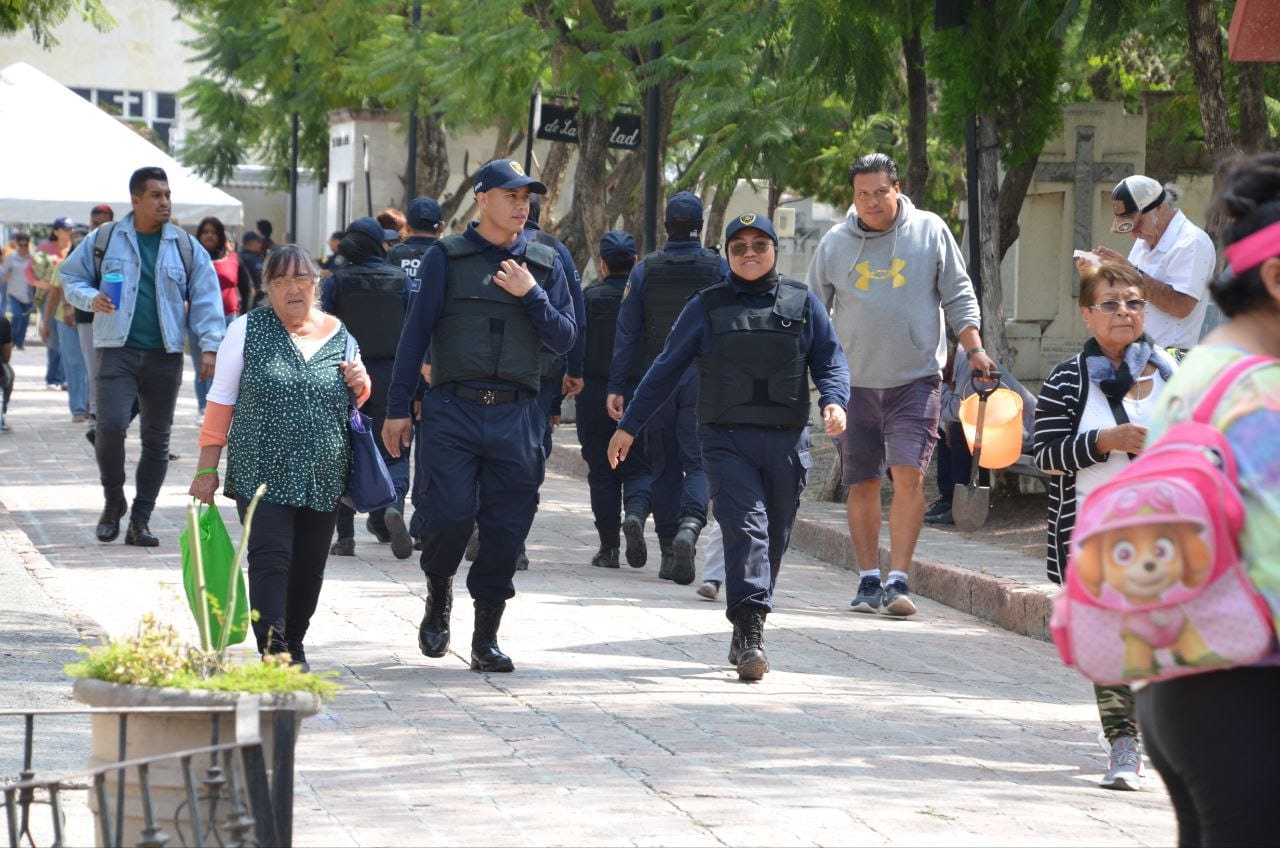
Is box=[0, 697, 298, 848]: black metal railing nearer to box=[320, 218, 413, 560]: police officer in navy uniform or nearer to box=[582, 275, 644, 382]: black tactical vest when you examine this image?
box=[320, 218, 413, 560]: police officer in navy uniform

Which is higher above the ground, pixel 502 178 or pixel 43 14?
pixel 43 14

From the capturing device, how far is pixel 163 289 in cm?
1180

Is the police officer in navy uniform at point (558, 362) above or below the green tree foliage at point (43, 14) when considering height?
below

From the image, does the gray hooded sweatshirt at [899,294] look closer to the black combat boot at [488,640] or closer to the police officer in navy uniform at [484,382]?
the police officer in navy uniform at [484,382]

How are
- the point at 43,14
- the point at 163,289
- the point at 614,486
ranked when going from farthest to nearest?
the point at 43,14, the point at 614,486, the point at 163,289

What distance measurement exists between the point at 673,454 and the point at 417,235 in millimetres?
2324

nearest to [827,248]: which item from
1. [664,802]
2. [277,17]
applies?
[664,802]

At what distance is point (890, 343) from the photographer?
10320 millimetres

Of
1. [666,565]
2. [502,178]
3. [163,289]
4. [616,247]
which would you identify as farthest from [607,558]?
[502,178]

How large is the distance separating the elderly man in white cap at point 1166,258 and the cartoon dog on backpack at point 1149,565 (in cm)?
610

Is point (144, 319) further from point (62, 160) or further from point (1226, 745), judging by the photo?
point (62, 160)

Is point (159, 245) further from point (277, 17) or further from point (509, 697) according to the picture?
point (277, 17)

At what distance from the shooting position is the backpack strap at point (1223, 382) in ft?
11.6

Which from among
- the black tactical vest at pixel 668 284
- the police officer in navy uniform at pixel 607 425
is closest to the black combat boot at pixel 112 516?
the police officer in navy uniform at pixel 607 425
